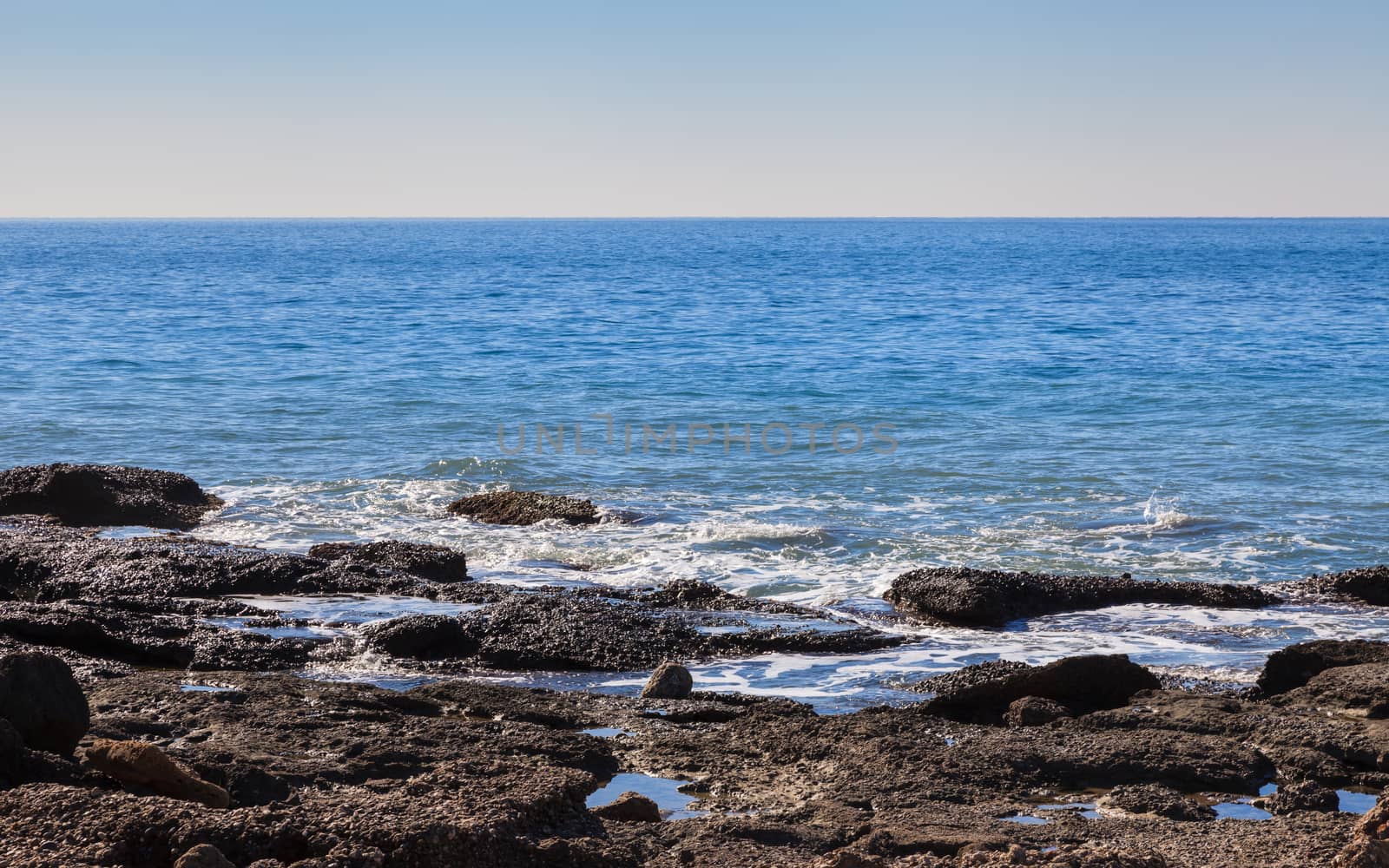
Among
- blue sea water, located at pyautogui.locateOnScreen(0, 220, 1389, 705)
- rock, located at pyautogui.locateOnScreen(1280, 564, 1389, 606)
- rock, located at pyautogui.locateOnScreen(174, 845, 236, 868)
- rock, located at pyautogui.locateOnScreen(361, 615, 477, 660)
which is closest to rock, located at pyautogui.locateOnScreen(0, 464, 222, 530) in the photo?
blue sea water, located at pyautogui.locateOnScreen(0, 220, 1389, 705)

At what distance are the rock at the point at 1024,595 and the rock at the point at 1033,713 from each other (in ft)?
8.91

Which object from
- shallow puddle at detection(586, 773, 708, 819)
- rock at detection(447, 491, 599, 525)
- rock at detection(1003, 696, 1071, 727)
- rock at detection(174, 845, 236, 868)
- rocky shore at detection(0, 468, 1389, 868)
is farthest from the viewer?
rock at detection(447, 491, 599, 525)

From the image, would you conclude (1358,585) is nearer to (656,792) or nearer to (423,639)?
(656,792)

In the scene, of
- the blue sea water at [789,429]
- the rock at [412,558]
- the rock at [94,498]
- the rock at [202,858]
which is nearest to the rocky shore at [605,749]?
the rock at [202,858]

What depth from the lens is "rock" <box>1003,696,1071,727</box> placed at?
6.82 metres

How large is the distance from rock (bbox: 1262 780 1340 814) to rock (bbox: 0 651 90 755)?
4.96 meters

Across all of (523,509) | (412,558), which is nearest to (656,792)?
(412,558)

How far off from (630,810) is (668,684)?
7.13 ft

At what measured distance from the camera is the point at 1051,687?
7.19m

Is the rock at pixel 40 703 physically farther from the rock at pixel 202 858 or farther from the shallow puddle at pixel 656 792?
the shallow puddle at pixel 656 792

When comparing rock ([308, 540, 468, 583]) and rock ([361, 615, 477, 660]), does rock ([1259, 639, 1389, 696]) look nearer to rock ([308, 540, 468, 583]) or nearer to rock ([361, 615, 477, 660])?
rock ([361, 615, 477, 660])

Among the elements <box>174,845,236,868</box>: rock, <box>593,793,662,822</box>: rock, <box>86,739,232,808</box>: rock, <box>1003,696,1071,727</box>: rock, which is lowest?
<box>1003,696,1071,727</box>: rock

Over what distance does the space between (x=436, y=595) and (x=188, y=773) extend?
16.9 ft

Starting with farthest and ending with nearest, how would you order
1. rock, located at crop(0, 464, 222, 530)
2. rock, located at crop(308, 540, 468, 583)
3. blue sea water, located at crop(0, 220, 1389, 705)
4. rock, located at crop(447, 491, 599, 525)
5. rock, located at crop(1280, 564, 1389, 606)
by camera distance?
rock, located at crop(447, 491, 599, 525)
rock, located at crop(0, 464, 222, 530)
blue sea water, located at crop(0, 220, 1389, 705)
rock, located at crop(308, 540, 468, 583)
rock, located at crop(1280, 564, 1389, 606)
